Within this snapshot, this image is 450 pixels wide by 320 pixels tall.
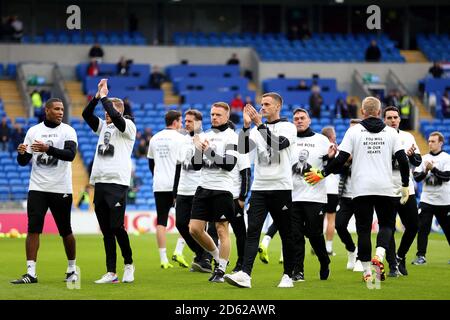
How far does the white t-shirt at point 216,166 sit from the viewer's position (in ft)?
46.9

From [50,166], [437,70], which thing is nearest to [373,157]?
[50,166]

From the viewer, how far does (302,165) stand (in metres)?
15.4

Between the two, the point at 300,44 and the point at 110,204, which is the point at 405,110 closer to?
the point at 300,44

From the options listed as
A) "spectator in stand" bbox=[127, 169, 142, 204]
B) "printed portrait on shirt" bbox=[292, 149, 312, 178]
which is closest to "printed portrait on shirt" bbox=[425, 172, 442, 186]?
"printed portrait on shirt" bbox=[292, 149, 312, 178]

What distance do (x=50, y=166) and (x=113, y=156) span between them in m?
0.90

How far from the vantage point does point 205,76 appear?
143 feet

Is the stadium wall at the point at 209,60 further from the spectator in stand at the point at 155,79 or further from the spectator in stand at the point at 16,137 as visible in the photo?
the spectator in stand at the point at 16,137

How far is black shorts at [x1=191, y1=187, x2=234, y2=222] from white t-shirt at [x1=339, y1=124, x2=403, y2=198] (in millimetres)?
1766

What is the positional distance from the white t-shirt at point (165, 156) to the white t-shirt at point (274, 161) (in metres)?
3.97

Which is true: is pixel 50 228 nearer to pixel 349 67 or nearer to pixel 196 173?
pixel 196 173

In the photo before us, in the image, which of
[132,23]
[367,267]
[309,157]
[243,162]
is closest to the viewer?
[367,267]

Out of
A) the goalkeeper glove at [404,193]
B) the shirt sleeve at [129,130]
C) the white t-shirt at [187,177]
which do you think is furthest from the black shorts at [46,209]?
the goalkeeper glove at [404,193]
